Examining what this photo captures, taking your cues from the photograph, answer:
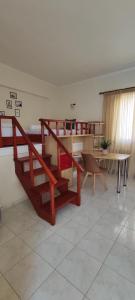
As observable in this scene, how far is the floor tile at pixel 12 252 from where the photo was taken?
1.36 metres

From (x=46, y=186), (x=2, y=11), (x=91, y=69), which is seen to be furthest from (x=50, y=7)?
(x=46, y=186)

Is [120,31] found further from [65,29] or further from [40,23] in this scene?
[40,23]

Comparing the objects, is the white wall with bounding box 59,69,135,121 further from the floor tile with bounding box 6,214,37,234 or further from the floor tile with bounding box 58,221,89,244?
the floor tile with bounding box 6,214,37,234

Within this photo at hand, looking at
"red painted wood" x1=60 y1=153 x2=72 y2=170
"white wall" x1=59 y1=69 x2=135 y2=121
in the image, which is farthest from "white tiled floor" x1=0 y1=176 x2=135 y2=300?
"white wall" x1=59 y1=69 x2=135 y2=121

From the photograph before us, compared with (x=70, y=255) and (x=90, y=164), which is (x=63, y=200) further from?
(x=90, y=164)

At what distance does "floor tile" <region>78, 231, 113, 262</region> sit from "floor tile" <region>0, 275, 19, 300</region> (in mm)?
712

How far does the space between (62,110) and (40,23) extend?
307 cm

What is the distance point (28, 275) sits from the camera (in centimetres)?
125

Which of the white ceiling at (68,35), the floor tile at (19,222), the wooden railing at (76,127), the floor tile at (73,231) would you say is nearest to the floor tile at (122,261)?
the floor tile at (73,231)

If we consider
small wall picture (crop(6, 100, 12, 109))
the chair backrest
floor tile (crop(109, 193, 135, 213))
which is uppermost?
small wall picture (crop(6, 100, 12, 109))

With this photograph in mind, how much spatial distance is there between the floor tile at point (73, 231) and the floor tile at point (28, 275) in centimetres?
→ 40

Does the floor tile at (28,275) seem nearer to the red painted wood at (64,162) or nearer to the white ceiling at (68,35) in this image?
the red painted wood at (64,162)

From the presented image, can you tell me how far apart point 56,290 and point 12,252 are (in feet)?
1.96

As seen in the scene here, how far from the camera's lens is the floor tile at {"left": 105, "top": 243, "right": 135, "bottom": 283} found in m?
1.27
